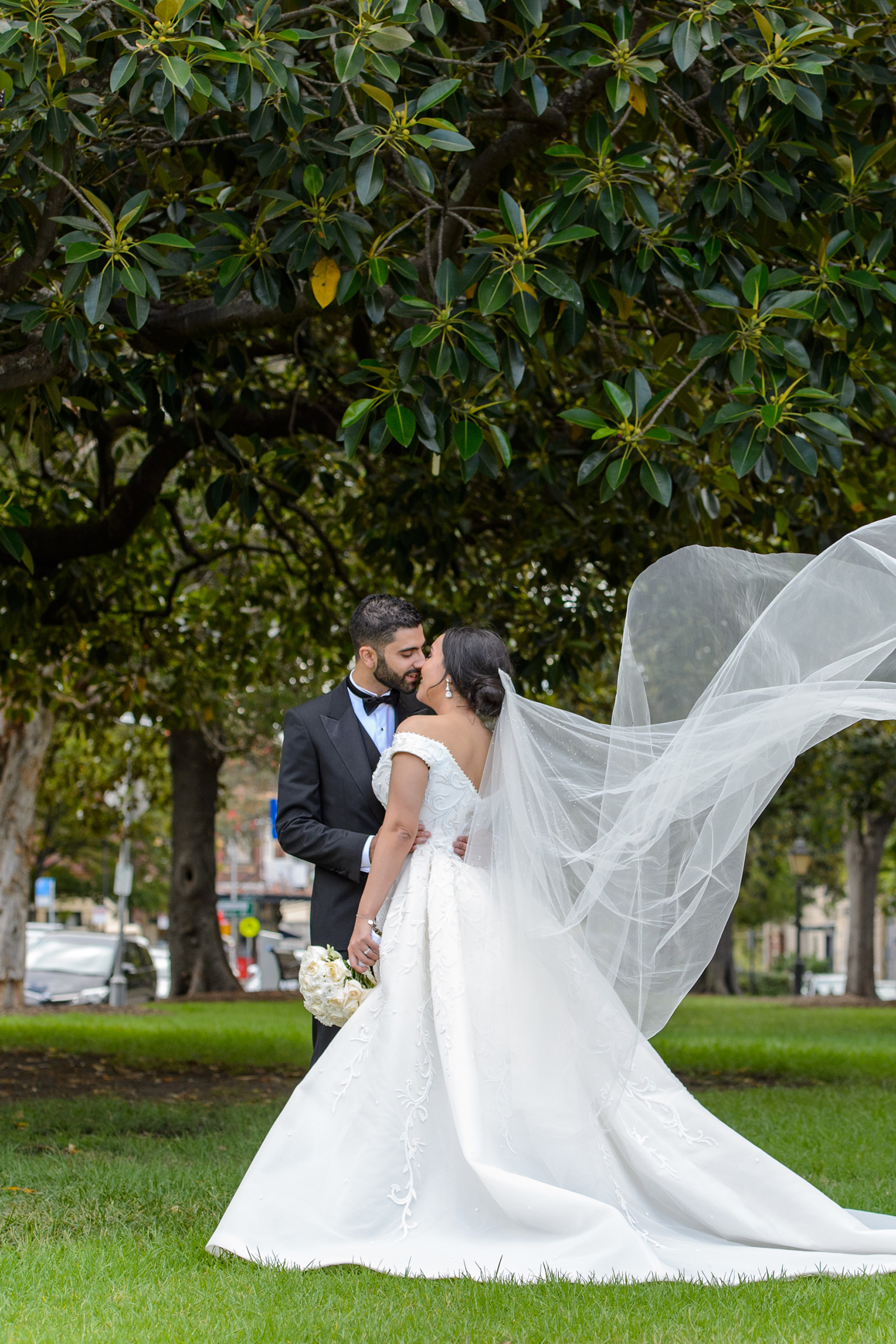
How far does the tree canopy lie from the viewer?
4664 millimetres

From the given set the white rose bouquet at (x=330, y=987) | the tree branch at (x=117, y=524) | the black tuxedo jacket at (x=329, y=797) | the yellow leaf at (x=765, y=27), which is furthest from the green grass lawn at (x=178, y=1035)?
the yellow leaf at (x=765, y=27)

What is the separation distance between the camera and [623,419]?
→ 17.2 ft

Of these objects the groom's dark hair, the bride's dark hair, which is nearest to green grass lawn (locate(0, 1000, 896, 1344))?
the bride's dark hair

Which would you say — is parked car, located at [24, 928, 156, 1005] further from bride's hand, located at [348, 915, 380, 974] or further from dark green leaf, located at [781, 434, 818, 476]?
dark green leaf, located at [781, 434, 818, 476]

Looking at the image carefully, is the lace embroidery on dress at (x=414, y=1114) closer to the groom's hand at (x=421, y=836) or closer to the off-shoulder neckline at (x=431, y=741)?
the groom's hand at (x=421, y=836)

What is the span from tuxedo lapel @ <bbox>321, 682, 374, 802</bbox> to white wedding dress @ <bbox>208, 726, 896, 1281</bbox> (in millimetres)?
412

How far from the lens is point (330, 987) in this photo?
4199 mm

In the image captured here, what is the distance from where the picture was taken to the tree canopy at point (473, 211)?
184 inches

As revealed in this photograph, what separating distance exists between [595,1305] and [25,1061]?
7603 mm

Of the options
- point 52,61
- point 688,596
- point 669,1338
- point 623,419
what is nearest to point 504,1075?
point 669,1338

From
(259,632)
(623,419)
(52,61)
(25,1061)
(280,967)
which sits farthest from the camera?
(280,967)

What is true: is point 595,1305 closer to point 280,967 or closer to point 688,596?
point 688,596

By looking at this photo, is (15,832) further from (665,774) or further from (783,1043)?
(665,774)

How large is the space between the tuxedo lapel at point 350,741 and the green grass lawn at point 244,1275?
1656 mm
